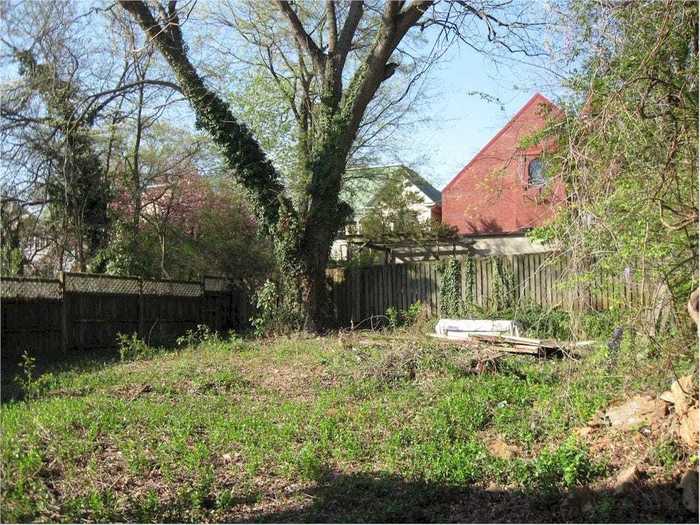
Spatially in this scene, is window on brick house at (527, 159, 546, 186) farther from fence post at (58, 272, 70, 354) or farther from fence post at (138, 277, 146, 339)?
fence post at (58, 272, 70, 354)

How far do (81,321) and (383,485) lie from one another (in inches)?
395

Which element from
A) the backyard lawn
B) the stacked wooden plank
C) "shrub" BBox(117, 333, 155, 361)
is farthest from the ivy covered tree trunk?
the stacked wooden plank

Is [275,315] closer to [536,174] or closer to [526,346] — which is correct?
[536,174]

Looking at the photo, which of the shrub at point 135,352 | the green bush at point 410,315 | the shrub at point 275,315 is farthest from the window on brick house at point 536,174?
the shrub at point 135,352

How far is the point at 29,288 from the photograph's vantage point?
44.3 ft

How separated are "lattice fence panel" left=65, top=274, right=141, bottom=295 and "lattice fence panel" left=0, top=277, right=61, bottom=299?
0.31 metres

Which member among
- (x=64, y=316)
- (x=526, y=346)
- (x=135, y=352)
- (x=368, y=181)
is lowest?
(x=135, y=352)

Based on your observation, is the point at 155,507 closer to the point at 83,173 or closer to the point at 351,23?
the point at 351,23

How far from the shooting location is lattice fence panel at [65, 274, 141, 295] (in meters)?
14.4

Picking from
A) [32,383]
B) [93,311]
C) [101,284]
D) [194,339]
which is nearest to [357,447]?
[32,383]

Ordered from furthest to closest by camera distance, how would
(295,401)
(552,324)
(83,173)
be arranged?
(83,173)
(552,324)
(295,401)

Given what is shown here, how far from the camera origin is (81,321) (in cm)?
1451

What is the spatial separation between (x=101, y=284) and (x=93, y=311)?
2.00ft

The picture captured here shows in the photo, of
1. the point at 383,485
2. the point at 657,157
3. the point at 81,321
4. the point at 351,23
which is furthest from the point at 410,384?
the point at 351,23
